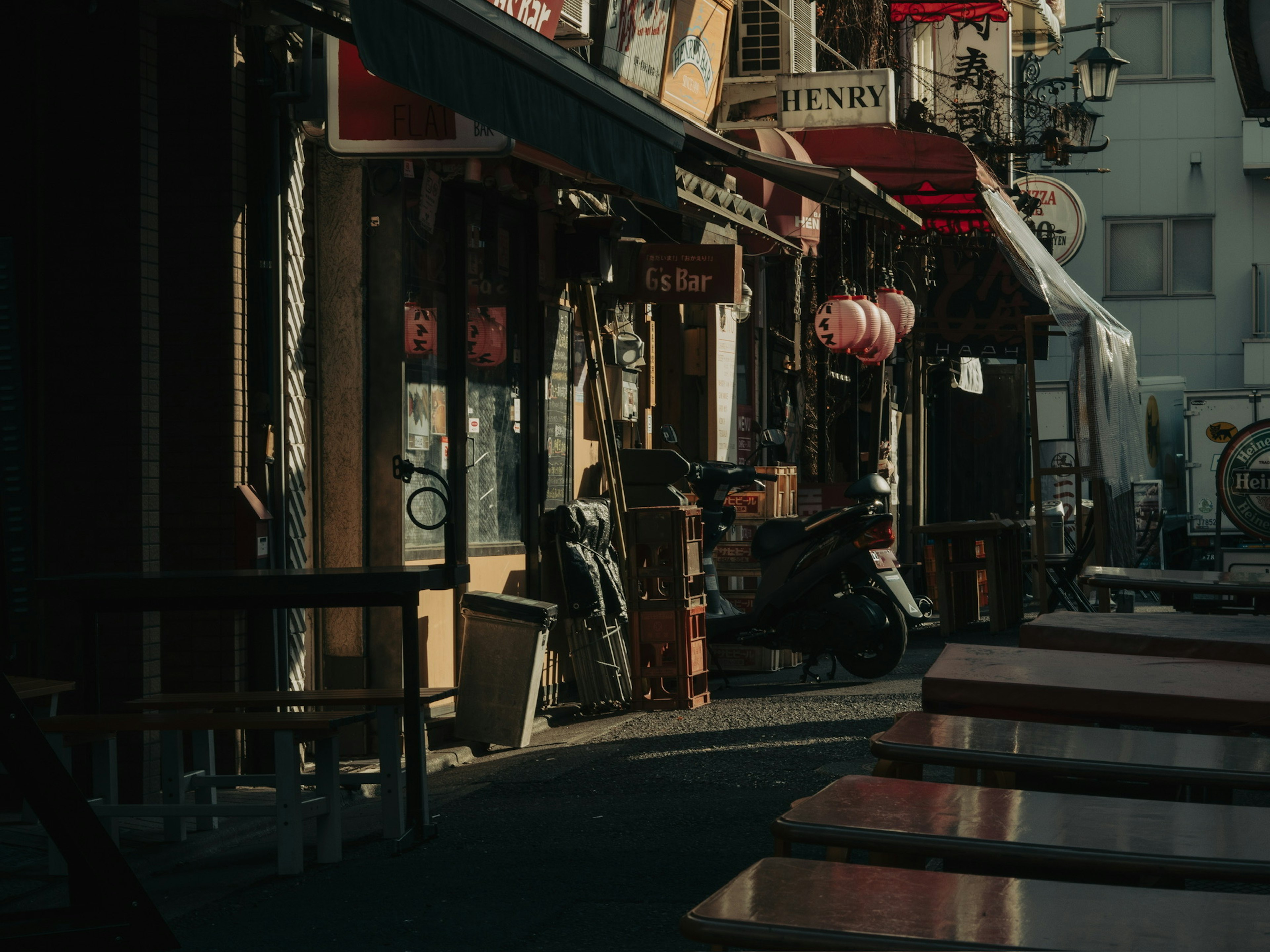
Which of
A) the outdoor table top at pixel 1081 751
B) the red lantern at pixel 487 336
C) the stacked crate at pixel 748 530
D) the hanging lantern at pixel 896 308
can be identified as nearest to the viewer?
the outdoor table top at pixel 1081 751

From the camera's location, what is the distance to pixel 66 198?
7.48 m

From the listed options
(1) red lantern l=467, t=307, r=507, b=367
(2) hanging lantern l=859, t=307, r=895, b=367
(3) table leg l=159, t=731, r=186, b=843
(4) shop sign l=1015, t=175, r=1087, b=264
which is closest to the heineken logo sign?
(2) hanging lantern l=859, t=307, r=895, b=367

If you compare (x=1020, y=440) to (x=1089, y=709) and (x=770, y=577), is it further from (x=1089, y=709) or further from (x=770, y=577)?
(x=1089, y=709)

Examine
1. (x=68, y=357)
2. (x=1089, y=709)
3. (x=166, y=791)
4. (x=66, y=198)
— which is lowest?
(x=166, y=791)

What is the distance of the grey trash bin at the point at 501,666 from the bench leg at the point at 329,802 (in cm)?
257

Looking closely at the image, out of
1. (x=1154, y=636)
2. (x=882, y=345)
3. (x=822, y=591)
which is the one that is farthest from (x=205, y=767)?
(x=882, y=345)

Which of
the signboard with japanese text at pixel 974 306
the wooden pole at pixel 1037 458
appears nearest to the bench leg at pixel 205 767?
the wooden pole at pixel 1037 458

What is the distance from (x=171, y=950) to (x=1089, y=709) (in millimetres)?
2094

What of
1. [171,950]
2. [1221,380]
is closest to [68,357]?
[171,950]

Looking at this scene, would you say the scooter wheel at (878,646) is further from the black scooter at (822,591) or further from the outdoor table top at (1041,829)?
the outdoor table top at (1041,829)

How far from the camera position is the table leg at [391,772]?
640cm

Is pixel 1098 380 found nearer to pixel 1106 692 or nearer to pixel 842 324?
pixel 842 324

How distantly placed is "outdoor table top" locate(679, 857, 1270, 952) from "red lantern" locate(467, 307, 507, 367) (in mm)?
7942

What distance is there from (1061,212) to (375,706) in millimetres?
24169
